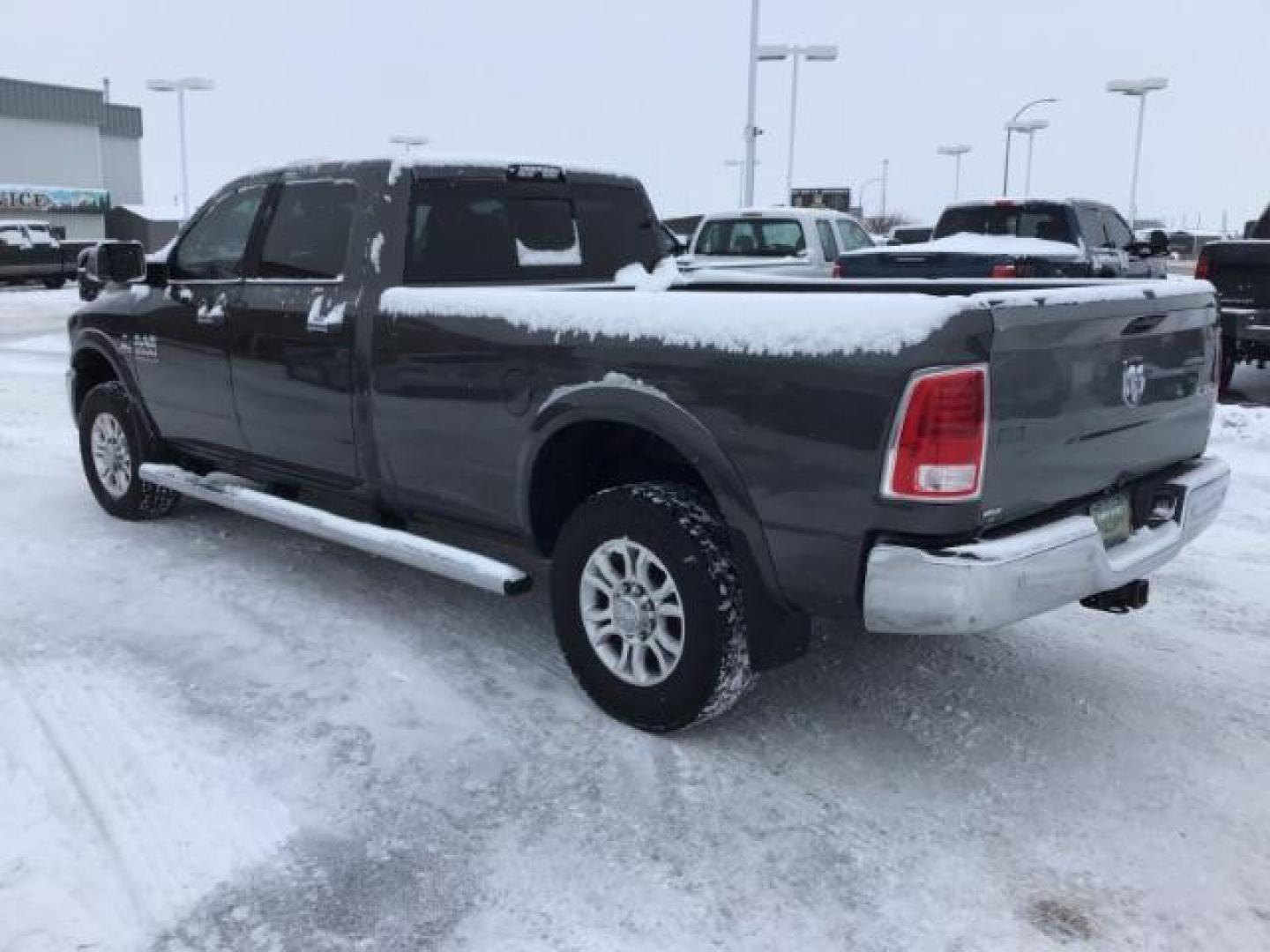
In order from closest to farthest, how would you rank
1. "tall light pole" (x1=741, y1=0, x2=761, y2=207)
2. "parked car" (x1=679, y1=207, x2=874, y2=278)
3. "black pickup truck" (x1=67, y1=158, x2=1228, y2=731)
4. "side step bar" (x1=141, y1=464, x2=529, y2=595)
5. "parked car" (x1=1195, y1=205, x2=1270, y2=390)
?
1. "black pickup truck" (x1=67, y1=158, x2=1228, y2=731)
2. "side step bar" (x1=141, y1=464, x2=529, y2=595)
3. "parked car" (x1=1195, y1=205, x2=1270, y2=390)
4. "parked car" (x1=679, y1=207, x2=874, y2=278)
5. "tall light pole" (x1=741, y1=0, x2=761, y2=207)

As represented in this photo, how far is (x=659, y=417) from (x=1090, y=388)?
4.05 ft

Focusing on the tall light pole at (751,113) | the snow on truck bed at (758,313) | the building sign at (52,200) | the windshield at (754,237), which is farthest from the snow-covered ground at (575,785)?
the building sign at (52,200)

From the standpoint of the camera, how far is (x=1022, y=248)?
11.8 m

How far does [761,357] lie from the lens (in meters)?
3.23

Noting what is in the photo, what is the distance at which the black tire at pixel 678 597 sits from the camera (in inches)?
137

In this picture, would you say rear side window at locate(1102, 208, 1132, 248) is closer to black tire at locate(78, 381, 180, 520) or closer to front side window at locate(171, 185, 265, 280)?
front side window at locate(171, 185, 265, 280)

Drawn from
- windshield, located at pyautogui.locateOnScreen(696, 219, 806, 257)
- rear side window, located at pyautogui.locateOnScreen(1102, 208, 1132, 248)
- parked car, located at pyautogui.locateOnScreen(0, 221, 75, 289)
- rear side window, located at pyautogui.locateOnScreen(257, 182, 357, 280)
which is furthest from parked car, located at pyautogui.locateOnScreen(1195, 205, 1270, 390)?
parked car, located at pyautogui.locateOnScreen(0, 221, 75, 289)

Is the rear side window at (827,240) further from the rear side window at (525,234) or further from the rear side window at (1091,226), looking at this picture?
the rear side window at (525,234)

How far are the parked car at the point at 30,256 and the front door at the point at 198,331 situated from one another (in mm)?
25724

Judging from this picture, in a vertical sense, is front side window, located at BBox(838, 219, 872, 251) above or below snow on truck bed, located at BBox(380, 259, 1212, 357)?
above

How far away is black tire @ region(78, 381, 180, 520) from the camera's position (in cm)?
605

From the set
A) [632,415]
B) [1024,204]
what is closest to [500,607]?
[632,415]

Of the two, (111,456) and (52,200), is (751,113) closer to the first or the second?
(111,456)

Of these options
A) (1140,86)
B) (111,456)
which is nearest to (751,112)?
(1140,86)
